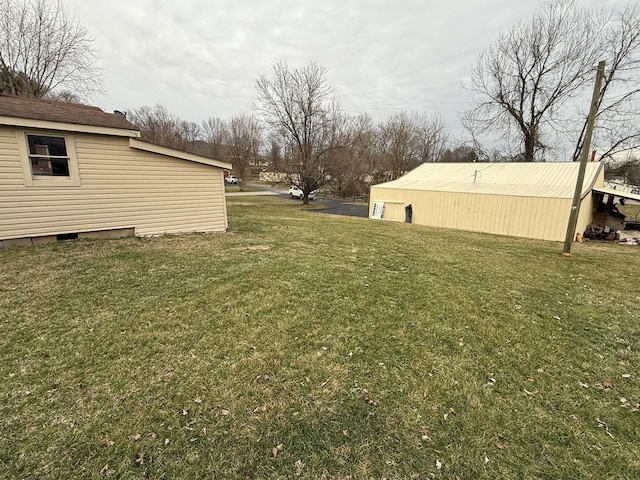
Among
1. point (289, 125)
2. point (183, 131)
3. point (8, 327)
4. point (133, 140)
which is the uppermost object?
point (183, 131)

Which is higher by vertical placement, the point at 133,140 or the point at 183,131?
the point at 183,131

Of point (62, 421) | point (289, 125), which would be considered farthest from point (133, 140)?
point (289, 125)

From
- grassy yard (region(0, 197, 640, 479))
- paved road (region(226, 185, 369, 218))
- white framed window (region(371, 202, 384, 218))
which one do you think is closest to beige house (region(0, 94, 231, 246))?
grassy yard (region(0, 197, 640, 479))

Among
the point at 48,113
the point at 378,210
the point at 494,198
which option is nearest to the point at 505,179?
the point at 494,198

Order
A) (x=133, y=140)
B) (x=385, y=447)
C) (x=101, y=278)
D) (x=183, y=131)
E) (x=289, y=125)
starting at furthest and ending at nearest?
(x=183, y=131)
(x=289, y=125)
(x=133, y=140)
(x=101, y=278)
(x=385, y=447)

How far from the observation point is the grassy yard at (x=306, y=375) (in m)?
2.14

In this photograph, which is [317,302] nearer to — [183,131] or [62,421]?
[62,421]

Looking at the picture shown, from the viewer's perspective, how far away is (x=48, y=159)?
7.02 meters

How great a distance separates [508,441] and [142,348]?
12.5 ft

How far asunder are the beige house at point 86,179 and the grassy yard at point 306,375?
180cm

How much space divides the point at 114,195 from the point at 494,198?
1660 centimetres

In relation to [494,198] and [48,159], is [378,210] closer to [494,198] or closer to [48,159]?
[494,198]

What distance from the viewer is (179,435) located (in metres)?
2.27

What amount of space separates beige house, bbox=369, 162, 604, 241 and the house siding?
1258cm
